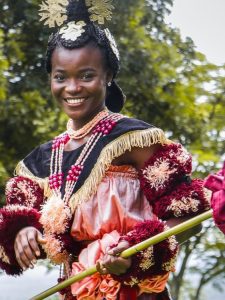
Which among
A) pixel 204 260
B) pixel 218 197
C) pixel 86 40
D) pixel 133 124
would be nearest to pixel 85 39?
pixel 86 40

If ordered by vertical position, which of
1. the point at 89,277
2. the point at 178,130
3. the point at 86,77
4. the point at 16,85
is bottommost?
the point at 178,130

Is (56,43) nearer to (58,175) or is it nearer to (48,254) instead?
(58,175)

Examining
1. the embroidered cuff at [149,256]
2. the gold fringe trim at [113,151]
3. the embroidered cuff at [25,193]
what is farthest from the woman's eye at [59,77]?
the embroidered cuff at [149,256]

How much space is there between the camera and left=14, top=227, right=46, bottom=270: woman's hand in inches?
132

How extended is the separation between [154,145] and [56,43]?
22.6 inches

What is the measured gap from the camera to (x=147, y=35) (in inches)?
313

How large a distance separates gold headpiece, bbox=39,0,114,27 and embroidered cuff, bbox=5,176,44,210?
65 cm

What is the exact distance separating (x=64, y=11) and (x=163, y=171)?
795mm

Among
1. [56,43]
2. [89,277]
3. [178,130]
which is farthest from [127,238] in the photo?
[178,130]

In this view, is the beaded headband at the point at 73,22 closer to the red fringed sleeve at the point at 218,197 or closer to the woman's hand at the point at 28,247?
the woman's hand at the point at 28,247

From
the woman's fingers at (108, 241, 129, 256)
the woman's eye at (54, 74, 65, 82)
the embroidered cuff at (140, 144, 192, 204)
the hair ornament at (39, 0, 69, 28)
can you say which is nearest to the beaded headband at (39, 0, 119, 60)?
the hair ornament at (39, 0, 69, 28)

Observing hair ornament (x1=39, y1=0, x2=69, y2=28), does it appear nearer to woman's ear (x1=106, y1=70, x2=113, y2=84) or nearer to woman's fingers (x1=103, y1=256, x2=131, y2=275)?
woman's ear (x1=106, y1=70, x2=113, y2=84)

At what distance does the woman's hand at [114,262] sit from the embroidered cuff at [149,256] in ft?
0.11

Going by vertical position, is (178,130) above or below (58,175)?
below
